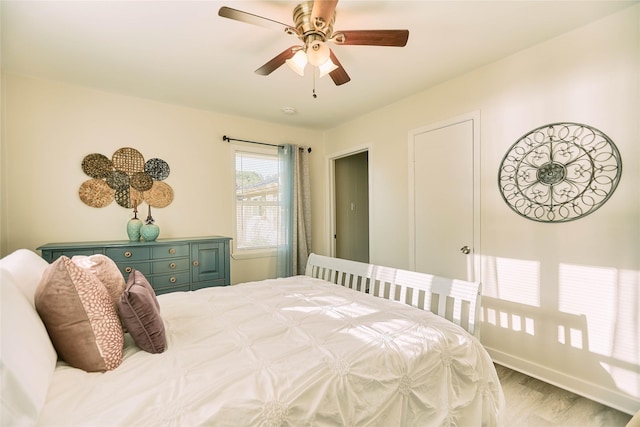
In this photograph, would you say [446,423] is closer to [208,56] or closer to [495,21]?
[495,21]

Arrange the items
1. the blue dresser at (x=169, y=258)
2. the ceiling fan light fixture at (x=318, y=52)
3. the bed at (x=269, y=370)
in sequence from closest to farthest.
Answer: the bed at (x=269, y=370) < the ceiling fan light fixture at (x=318, y=52) < the blue dresser at (x=169, y=258)

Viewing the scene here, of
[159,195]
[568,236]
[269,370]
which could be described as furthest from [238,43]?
[568,236]

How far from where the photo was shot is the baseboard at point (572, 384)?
1.78m

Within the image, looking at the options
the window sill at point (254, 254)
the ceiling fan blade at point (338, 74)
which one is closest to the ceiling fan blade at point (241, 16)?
the ceiling fan blade at point (338, 74)

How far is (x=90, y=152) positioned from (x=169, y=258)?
52.7 inches

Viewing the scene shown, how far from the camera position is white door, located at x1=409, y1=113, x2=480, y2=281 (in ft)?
8.35

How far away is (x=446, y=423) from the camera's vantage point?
1.17m

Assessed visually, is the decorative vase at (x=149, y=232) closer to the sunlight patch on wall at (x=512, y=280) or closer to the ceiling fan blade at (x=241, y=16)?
the ceiling fan blade at (x=241, y=16)

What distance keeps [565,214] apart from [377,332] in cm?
175

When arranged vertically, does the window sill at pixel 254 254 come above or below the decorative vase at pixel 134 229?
below

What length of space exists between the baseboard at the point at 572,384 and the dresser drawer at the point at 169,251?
9.93 feet

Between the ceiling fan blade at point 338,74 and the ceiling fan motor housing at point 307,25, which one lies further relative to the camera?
the ceiling fan blade at point 338,74

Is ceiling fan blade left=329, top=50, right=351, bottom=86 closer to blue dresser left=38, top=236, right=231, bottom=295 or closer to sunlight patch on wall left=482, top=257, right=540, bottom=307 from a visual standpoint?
sunlight patch on wall left=482, top=257, right=540, bottom=307

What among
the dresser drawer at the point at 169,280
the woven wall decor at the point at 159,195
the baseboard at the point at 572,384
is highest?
the woven wall decor at the point at 159,195
